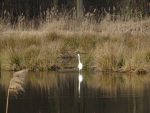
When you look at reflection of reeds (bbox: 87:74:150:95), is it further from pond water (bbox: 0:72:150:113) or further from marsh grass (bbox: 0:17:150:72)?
marsh grass (bbox: 0:17:150:72)

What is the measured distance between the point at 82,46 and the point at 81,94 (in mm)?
5836

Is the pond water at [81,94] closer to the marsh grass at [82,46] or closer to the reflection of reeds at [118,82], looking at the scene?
the reflection of reeds at [118,82]

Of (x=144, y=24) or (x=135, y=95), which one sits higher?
(x=144, y=24)

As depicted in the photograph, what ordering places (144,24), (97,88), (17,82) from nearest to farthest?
(17,82)
(97,88)
(144,24)

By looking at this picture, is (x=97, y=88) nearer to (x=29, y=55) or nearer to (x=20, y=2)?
(x=29, y=55)

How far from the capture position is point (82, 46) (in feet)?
56.9

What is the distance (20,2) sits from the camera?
3616cm

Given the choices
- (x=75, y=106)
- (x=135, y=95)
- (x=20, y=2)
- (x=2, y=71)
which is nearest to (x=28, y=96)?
(x=75, y=106)

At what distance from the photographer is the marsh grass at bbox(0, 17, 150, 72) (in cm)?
1510

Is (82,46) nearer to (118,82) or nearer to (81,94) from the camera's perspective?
(118,82)

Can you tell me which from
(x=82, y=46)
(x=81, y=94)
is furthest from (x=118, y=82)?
(x=82, y=46)

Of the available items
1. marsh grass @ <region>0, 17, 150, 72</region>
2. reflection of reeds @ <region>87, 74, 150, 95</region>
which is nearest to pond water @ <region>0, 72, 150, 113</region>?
reflection of reeds @ <region>87, 74, 150, 95</region>

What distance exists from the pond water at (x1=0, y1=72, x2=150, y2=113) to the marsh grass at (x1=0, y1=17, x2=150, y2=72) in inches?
31.4

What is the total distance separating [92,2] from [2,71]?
2226 centimetres
